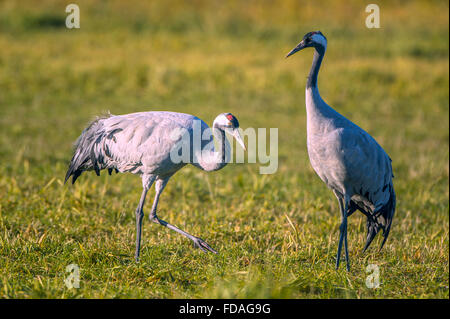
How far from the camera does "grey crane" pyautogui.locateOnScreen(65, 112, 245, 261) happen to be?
439cm

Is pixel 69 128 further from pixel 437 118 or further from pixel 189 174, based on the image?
pixel 437 118

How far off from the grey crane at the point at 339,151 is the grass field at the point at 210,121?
1.94 feet

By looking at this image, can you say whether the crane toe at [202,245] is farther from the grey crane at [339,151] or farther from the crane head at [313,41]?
the crane head at [313,41]

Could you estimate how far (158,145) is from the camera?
4.40 meters

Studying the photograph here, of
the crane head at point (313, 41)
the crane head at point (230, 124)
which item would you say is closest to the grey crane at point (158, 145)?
the crane head at point (230, 124)

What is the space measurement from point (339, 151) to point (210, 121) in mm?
5731

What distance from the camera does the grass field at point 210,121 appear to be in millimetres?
3996

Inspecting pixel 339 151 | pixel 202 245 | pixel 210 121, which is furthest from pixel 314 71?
pixel 210 121

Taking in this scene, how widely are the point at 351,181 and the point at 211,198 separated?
2054mm

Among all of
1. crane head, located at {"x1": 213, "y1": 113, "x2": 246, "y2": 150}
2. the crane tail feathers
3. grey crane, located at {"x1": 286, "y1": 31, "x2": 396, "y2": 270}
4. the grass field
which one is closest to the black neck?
grey crane, located at {"x1": 286, "y1": 31, "x2": 396, "y2": 270}

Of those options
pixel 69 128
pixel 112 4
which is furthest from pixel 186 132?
pixel 112 4

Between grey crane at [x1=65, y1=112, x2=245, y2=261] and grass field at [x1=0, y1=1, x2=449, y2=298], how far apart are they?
58cm

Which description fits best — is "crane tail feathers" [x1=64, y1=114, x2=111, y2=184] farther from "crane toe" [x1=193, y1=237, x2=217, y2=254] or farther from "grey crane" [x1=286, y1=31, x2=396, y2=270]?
"grey crane" [x1=286, y1=31, x2=396, y2=270]

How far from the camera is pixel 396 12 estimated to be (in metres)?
18.2
